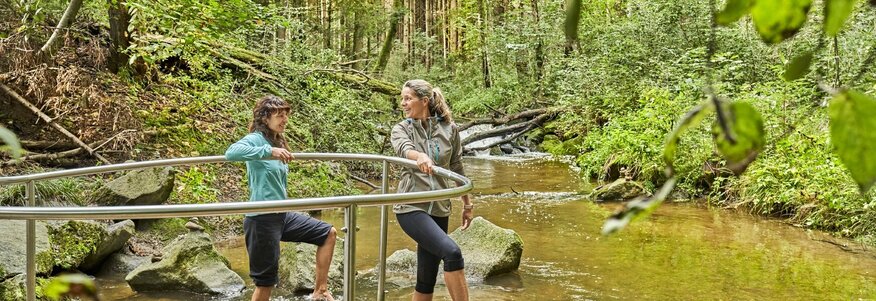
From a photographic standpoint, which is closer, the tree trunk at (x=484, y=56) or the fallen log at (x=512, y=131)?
the fallen log at (x=512, y=131)

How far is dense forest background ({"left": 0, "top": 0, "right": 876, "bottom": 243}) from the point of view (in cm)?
879

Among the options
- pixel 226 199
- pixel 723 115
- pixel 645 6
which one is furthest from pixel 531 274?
pixel 645 6

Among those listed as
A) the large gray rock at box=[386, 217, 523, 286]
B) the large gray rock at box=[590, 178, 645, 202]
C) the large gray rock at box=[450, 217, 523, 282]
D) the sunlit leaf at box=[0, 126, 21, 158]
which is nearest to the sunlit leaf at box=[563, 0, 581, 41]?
the sunlit leaf at box=[0, 126, 21, 158]

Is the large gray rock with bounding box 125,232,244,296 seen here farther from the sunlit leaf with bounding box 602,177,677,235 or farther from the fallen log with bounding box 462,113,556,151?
the fallen log with bounding box 462,113,556,151

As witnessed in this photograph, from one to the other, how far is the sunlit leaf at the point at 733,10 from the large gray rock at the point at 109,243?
22.6 ft

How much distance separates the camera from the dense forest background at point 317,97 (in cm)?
879

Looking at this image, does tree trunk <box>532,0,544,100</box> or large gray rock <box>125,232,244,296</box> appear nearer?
large gray rock <box>125,232,244,296</box>

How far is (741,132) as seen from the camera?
461mm

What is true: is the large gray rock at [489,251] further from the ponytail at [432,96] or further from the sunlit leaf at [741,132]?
the sunlit leaf at [741,132]

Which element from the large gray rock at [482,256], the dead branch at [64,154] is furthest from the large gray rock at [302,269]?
the dead branch at [64,154]

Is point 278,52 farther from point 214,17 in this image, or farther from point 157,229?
point 157,229

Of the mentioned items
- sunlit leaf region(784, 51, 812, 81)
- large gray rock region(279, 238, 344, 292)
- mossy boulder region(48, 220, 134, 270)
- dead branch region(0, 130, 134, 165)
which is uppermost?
sunlit leaf region(784, 51, 812, 81)

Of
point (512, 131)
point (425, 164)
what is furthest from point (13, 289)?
point (512, 131)

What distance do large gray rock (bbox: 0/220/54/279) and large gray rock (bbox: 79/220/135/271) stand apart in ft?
1.46
